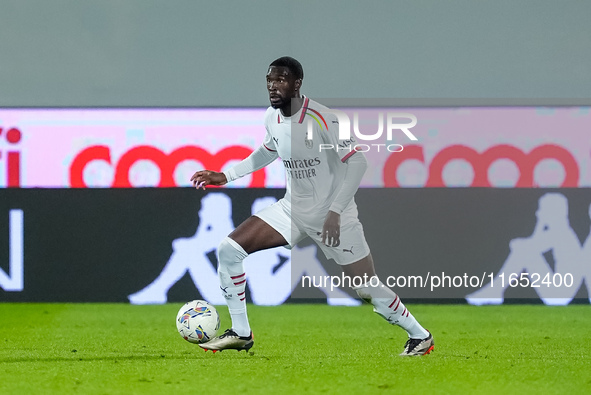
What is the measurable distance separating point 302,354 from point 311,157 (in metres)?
1.40

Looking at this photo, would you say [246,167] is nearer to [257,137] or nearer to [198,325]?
[198,325]

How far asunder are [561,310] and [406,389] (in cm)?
569

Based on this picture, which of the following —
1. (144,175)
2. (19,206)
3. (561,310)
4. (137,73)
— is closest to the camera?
(561,310)

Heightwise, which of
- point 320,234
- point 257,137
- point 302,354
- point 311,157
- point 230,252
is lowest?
point 302,354

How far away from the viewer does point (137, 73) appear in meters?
13.6

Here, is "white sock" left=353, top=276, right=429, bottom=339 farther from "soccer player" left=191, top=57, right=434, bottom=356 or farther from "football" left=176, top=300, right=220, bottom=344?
"football" left=176, top=300, right=220, bottom=344

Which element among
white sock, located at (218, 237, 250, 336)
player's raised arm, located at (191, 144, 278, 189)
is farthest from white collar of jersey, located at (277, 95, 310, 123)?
white sock, located at (218, 237, 250, 336)

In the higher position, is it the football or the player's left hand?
the player's left hand

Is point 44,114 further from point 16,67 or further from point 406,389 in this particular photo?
point 406,389

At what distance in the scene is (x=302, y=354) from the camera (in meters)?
7.38

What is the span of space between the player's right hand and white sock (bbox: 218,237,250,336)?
0.46 meters

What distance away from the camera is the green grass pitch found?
19.3 ft

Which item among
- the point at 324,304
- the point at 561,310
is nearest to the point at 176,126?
the point at 324,304

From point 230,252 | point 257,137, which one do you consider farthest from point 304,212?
point 257,137
